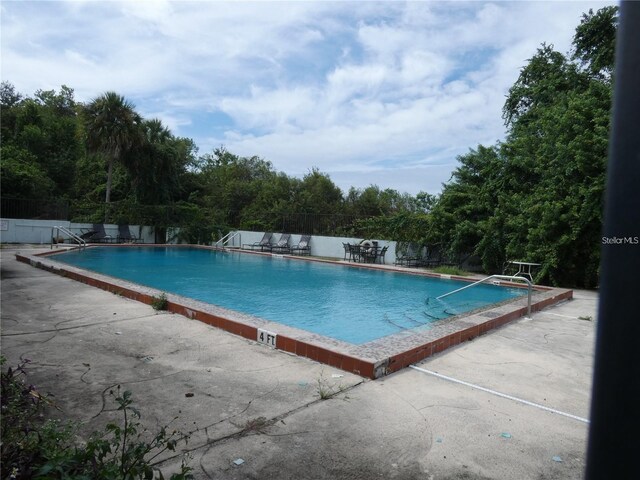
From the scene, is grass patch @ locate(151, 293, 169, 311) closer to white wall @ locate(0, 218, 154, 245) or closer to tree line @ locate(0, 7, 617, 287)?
tree line @ locate(0, 7, 617, 287)

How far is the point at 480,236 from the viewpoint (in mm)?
A: 14078

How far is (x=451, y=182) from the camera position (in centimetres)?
1577

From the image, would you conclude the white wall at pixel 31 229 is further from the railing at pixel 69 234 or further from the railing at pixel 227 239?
the railing at pixel 227 239

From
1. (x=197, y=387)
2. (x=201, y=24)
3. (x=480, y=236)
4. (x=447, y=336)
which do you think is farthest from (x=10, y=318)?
(x=480, y=236)

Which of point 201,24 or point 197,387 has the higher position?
point 201,24

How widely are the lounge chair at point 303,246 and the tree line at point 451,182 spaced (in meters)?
1.46

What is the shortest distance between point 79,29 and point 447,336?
5223 mm

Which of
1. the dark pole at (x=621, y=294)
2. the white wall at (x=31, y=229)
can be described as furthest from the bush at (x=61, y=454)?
the white wall at (x=31, y=229)

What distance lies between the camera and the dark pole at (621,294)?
2.33 feet

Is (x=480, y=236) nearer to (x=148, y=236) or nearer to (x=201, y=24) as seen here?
(x=201, y=24)

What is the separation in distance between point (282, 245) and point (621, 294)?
19439 millimetres

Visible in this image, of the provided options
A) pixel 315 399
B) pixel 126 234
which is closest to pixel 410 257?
pixel 315 399

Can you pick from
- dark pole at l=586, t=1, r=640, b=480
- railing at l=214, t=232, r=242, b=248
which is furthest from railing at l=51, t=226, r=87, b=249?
dark pole at l=586, t=1, r=640, b=480

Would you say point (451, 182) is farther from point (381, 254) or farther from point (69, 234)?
point (69, 234)
